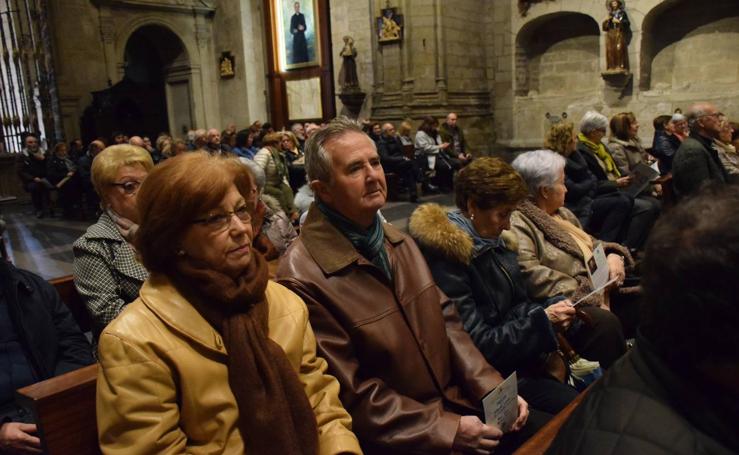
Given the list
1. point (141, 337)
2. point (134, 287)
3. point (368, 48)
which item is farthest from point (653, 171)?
point (368, 48)

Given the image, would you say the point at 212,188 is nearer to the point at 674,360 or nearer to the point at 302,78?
the point at 674,360

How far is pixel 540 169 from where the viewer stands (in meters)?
3.04

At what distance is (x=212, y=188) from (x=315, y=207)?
1.90 ft

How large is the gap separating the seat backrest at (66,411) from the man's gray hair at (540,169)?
2.24m

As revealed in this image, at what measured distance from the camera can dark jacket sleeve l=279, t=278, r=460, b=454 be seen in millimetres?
1775

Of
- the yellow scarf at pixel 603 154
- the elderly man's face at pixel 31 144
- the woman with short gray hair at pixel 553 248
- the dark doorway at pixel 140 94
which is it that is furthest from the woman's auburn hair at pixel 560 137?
the dark doorway at pixel 140 94

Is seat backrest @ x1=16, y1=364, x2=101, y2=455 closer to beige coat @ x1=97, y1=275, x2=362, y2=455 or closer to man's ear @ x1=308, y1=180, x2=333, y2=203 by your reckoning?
beige coat @ x1=97, y1=275, x2=362, y2=455

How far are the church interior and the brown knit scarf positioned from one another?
0.01m

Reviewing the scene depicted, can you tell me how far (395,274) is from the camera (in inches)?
79.4

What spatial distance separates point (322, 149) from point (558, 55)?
1231 cm

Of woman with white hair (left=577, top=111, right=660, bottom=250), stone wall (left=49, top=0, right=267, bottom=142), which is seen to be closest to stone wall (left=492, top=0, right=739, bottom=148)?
stone wall (left=49, top=0, right=267, bottom=142)

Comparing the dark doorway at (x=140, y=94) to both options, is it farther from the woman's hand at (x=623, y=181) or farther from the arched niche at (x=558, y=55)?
the woman's hand at (x=623, y=181)

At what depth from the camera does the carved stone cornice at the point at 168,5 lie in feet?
45.7

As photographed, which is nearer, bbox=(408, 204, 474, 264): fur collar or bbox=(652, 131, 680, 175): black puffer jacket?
bbox=(408, 204, 474, 264): fur collar
